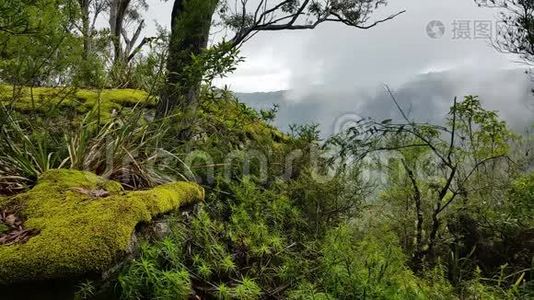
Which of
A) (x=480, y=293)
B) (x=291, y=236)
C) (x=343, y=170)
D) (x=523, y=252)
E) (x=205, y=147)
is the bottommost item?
(x=523, y=252)

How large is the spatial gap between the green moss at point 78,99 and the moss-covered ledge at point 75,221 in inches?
72.3

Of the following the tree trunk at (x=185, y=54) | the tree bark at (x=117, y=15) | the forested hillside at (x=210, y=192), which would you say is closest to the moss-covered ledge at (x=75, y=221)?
the forested hillside at (x=210, y=192)

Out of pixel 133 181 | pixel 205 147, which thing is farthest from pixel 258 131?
pixel 133 181

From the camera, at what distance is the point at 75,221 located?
2104mm

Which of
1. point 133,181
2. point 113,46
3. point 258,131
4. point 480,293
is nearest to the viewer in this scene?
point 480,293

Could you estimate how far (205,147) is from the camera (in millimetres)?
4301

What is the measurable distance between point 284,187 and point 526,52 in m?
6.30

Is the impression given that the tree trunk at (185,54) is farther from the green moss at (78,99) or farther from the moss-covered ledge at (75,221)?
the moss-covered ledge at (75,221)

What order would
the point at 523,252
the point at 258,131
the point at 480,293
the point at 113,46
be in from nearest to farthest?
the point at 480,293
the point at 523,252
the point at 258,131
the point at 113,46

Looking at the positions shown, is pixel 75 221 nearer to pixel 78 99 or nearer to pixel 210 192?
pixel 210 192

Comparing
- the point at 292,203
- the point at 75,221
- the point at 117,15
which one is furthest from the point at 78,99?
the point at 117,15

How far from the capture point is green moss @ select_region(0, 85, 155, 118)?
14.7ft

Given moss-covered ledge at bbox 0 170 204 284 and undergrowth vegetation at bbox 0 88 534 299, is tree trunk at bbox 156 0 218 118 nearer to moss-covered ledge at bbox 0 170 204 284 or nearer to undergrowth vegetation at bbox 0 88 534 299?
undergrowth vegetation at bbox 0 88 534 299

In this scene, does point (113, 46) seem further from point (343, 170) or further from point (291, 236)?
point (291, 236)
